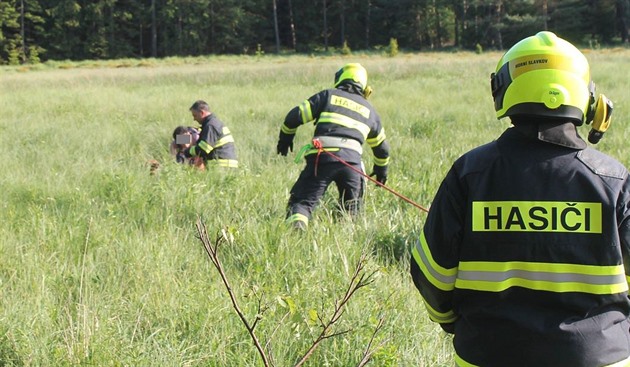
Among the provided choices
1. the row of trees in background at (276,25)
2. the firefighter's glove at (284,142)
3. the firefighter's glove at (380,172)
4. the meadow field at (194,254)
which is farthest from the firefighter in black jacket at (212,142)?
the row of trees in background at (276,25)

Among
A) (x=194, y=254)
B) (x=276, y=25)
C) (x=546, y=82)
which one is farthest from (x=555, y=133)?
(x=276, y=25)

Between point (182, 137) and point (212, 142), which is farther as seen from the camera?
point (182, 137)

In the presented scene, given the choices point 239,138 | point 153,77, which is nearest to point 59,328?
point 239,138

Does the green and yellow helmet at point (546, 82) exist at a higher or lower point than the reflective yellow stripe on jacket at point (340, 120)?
higher

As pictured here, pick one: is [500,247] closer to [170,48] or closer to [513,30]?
[513,30]

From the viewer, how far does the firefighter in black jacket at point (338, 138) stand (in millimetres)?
4863

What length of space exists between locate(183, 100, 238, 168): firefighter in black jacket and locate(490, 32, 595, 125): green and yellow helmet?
5292mm

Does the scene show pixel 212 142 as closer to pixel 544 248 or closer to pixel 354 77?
pixel 354 77

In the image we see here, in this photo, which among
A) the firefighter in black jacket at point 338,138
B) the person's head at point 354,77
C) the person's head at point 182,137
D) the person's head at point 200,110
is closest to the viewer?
the firefighter in black jacket at point 338,138

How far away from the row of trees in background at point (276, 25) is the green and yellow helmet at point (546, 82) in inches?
1646

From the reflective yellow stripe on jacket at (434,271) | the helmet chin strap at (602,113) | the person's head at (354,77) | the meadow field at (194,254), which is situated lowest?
the meadow field at (194,254)

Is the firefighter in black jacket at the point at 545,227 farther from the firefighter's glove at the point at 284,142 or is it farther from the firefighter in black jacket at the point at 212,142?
the firefighter in black jacket at the point at 212,142

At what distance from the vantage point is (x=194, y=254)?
12.4 ft

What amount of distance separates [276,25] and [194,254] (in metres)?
50.0
